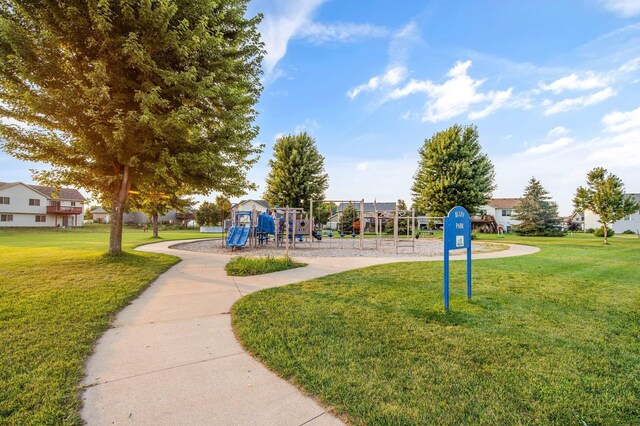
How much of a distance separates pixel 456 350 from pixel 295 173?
27.7 metres

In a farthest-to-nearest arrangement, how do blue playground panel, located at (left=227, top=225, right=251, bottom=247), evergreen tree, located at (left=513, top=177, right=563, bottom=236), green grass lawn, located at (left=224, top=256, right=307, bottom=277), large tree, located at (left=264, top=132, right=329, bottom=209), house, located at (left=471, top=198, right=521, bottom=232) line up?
1. house, located at (left=471, top=198, right=521, bottom=232)
2. evergreen tree, located at (left=513, top=177, right=563, bottom=236)
3. large tree, located at (left=264, top=132, right=329, bottom=209)
4. blue playground panel, located at (left=227, top=225, right=251, bottom=247)
5. green grass lawn, located at (left=224, top=256, right=307, bottom=277)

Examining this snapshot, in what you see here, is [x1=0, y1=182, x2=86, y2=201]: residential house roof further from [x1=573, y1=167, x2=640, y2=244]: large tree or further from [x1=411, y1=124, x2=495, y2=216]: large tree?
[x1=573, y1=167, x2=640, y2=244]: large tree

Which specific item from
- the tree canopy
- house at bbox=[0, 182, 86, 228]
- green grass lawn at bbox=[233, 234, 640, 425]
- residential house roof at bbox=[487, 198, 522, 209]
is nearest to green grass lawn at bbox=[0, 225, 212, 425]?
green grass lawn at bbox=[233, 234, 640, 425]

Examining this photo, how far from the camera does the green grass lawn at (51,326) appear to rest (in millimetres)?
2281

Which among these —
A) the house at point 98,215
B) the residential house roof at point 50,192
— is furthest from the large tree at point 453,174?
the house at point 98,215

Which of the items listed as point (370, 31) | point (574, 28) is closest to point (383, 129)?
point (370, 31)

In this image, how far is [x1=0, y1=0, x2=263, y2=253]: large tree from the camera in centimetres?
820

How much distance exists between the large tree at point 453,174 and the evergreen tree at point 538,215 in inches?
557

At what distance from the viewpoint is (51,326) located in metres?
3.87

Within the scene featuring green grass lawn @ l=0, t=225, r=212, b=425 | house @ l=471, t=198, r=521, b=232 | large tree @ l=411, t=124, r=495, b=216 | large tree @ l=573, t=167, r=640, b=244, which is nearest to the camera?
green grass lawn @ l=0, t=225, r=212, b=425

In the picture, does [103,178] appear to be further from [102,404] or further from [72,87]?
[102,404]

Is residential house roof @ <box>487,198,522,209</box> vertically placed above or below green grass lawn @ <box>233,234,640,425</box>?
above

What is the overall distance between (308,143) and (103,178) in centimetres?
2192

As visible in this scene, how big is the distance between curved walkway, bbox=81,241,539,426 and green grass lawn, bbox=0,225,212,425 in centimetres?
17
